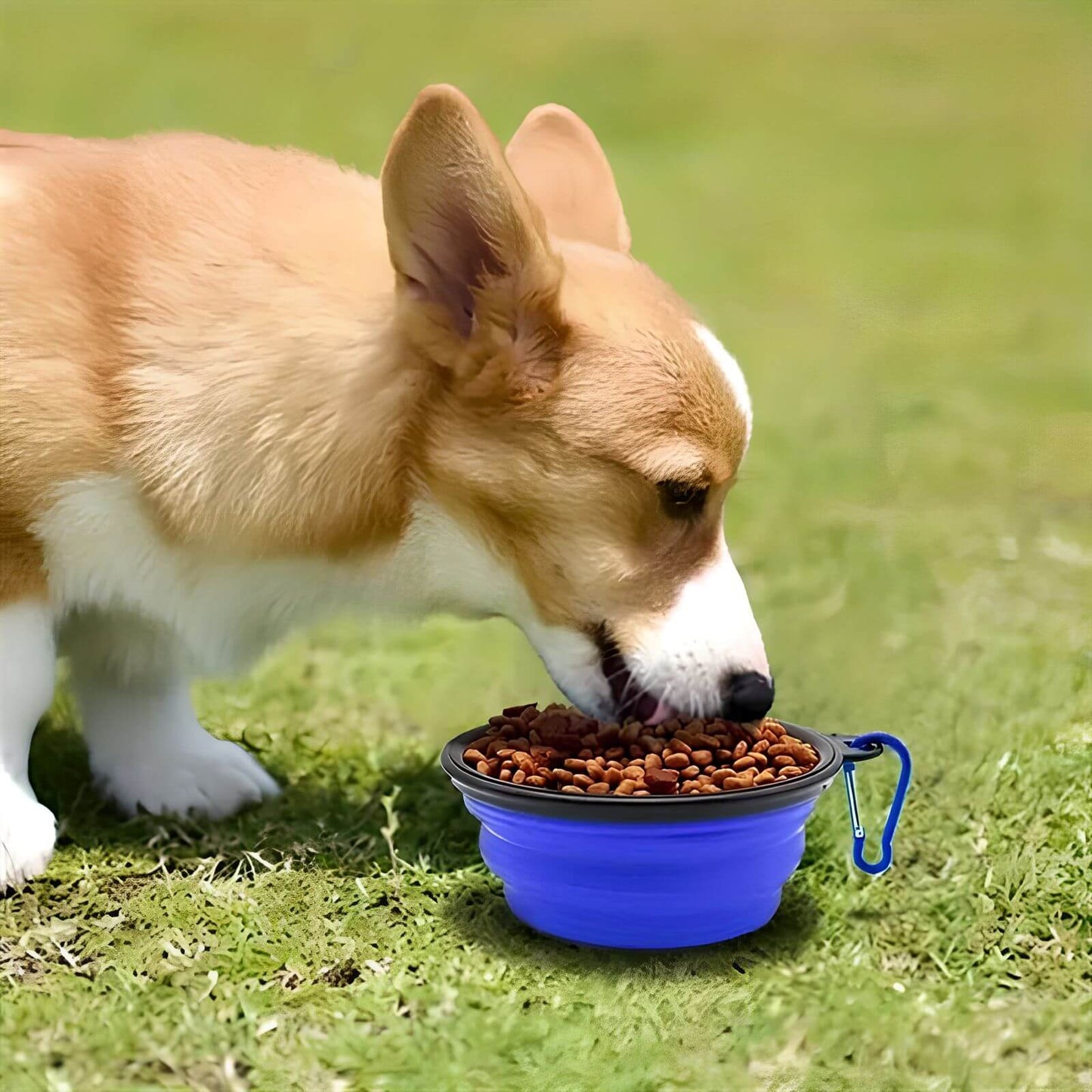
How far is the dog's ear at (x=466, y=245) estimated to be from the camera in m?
2.25

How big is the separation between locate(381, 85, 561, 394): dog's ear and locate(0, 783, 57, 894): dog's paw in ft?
3.49

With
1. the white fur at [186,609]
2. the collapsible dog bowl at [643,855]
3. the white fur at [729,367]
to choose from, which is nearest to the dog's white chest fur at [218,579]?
the white fur at [186,609]

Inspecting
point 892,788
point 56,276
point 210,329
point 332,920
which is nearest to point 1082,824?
point 892,788

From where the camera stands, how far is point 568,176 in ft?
9.53

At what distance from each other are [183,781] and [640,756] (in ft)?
3.26

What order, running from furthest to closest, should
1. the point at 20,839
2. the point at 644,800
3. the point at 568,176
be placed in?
1. the point at 568,176
2. the point at 20,839
3. the point at 644,800

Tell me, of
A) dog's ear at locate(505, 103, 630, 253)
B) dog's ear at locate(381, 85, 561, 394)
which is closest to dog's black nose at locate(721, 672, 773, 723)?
dog's ear at locate(381, 85, 561, 394)

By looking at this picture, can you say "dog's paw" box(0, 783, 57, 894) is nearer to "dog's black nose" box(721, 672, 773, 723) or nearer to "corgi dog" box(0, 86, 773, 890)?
"corgi dog" box(0, 86, 773, 890)

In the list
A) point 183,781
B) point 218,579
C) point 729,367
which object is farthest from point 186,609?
point 729,367

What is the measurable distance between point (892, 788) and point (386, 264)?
1447 millimetres

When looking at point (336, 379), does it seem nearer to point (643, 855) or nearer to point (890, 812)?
point (643, 855)

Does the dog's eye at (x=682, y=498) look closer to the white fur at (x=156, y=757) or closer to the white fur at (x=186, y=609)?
the white fur at (x=186, y=609)

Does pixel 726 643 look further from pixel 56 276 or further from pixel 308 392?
pixel 56 276

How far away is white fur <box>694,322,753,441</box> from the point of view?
2480 mm
